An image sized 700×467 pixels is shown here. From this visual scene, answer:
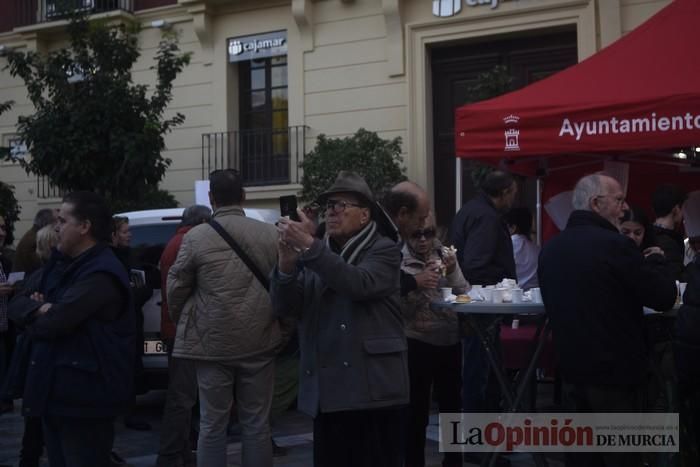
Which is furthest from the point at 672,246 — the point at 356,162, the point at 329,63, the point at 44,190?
the point at 44,190

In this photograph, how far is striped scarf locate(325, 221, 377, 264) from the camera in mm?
3967

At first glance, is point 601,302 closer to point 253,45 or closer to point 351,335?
point 351,335

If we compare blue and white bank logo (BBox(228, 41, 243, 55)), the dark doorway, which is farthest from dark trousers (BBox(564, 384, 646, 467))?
blue and white bank logo (BBox(228, 41, 243, 55))

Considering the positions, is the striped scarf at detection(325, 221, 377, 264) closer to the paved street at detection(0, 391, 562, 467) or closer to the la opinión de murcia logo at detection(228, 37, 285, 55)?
the paved street at detection(0, 391, 562, 467)

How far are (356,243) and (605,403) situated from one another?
151 centimetres

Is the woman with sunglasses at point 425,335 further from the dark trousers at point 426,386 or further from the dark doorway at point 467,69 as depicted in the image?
the dark doorway at point 467,69

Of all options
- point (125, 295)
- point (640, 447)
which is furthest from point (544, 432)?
point (125, 295)

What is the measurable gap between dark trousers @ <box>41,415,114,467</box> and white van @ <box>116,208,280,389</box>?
3232 mm

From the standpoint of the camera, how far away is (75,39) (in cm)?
1274

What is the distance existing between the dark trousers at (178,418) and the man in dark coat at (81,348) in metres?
1.81

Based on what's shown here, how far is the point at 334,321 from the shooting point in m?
3.92

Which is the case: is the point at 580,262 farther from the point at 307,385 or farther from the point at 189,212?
the point at 189,212

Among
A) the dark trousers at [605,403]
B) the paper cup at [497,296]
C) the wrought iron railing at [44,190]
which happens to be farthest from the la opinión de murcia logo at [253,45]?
the dark trousers at [605,403]

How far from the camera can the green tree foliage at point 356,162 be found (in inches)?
518
